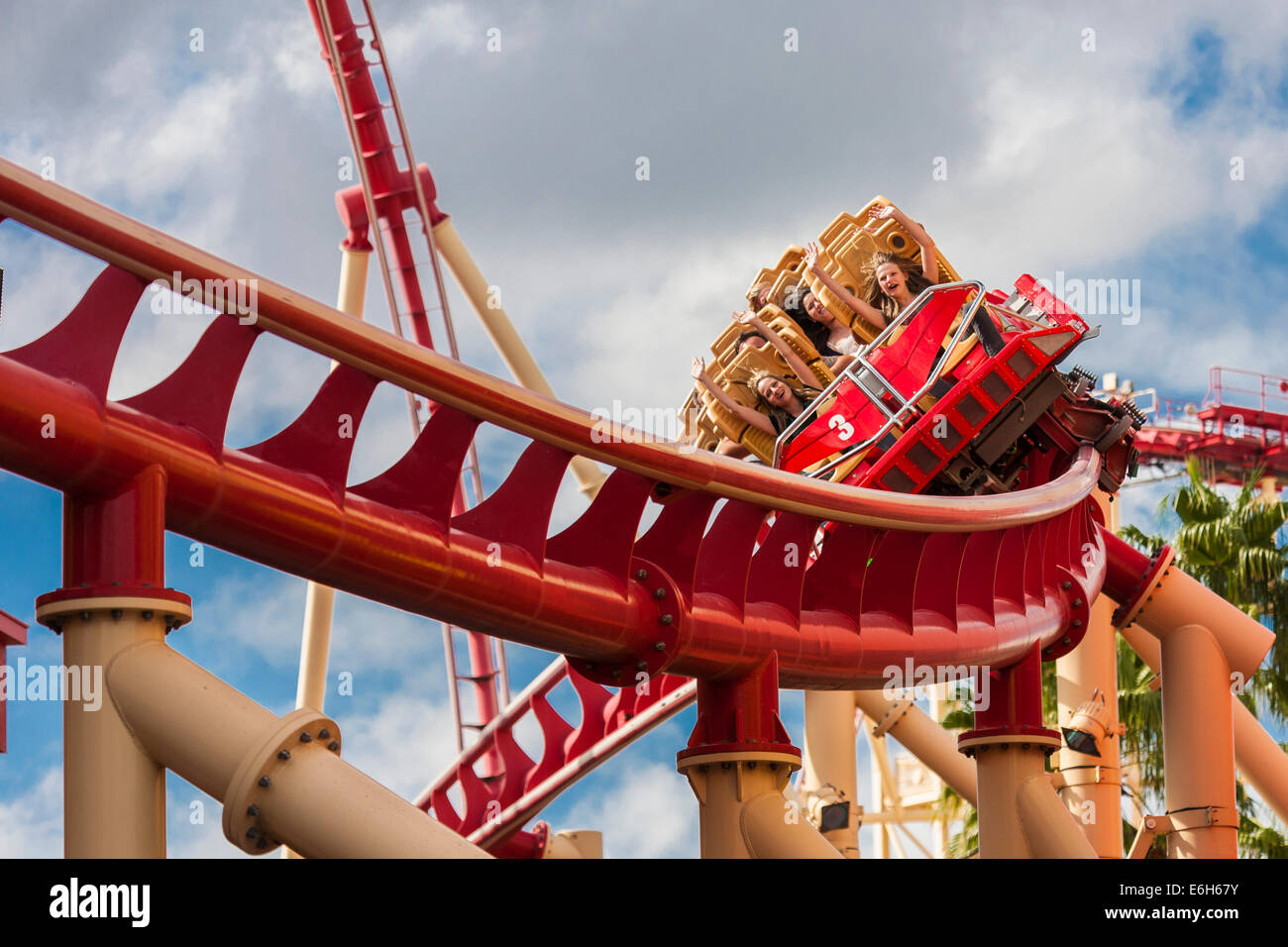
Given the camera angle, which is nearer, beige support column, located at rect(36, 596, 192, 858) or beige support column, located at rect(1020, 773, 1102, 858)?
beige support column, located at rect(36, 596, 192, 858)

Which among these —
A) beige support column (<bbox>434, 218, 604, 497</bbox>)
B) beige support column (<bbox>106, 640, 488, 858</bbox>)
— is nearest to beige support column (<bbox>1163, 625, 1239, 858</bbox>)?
beige support column (<bbox>434, 218, 604, 497</bbox>)

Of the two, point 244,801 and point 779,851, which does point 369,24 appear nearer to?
point 779,851

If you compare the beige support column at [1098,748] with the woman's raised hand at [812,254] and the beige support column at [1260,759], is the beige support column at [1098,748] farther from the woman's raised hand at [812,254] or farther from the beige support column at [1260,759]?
the woman's raised hand at [812,254]

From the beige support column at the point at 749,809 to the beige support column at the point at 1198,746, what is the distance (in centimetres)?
427

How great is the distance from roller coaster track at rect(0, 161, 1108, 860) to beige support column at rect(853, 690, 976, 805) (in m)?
3.92

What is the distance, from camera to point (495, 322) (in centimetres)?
1298

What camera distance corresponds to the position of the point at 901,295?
29.3 ft

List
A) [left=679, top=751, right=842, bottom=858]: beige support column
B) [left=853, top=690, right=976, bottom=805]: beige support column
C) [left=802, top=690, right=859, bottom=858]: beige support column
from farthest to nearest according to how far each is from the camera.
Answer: [left=853, top=690, right=976, bottom=805]: beige support column, [left=802, top=690, right=859, bottom=858]: beige support column, [left=679, top=751, right=842, bottom=858]: beige support column

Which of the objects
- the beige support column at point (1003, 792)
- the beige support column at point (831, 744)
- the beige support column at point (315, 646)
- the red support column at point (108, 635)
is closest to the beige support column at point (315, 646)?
the beige support column at point (315, 646)

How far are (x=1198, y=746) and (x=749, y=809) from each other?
15.1ft

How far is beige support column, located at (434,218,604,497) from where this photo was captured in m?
12.9

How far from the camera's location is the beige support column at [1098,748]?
9.58 metres

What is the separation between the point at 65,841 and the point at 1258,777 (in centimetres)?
822

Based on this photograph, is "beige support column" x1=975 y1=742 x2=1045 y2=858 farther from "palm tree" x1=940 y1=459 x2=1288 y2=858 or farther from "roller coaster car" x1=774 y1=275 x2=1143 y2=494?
"palm tree" x1=940 y1=459 x2=1288 y2=858
